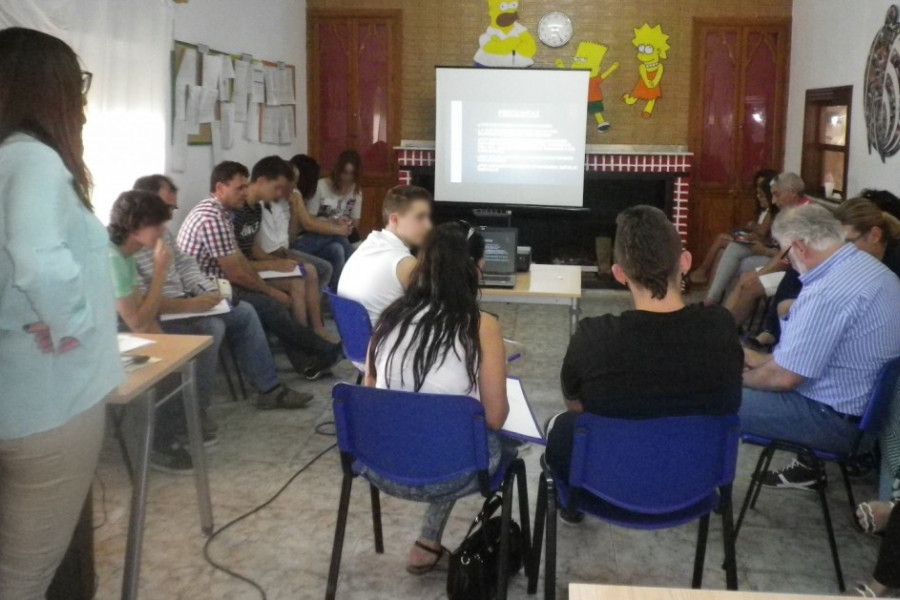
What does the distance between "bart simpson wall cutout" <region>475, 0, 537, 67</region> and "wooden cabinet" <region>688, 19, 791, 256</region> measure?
1.43m

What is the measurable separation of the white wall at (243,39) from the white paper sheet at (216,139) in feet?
0.16

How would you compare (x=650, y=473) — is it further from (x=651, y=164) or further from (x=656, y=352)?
(x=651, y=164)

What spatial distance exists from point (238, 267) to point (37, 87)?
9.43 ft

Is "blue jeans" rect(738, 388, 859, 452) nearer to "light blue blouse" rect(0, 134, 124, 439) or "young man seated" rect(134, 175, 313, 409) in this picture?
"light blue blouse" rect(0, 134, 124, 439)

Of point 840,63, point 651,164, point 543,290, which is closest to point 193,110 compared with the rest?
point 543,290

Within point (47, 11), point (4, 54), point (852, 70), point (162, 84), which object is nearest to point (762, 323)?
point (852, 70)

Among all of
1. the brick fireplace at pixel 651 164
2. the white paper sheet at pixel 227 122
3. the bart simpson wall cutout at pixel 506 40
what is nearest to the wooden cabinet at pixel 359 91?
the brick fireplace at pixel 651 164

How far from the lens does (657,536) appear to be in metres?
2.93

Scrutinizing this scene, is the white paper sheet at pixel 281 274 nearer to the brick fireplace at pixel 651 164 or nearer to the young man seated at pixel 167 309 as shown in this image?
the young man seated at pixel 167 309

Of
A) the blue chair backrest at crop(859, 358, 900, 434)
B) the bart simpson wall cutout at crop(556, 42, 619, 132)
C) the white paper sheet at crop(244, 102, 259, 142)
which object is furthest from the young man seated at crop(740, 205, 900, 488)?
the bart simpson wall cutout at crop(556, 42, 619, 132)

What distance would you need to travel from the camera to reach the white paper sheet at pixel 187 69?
508 cm

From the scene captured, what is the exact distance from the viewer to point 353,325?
3332 millimetres

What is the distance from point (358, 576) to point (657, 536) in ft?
3.31

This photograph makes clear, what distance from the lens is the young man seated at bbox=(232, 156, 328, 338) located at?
16.0ft
